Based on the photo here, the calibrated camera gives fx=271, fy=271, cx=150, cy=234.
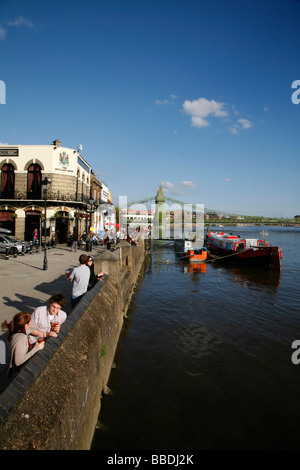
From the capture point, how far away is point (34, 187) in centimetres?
2952

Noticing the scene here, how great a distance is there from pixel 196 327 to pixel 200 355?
6.92 feet

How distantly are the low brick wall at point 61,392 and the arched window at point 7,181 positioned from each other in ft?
93.7

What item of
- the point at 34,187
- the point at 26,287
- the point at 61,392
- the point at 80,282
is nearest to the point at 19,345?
the point at 61,392

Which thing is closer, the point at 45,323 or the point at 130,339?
the point at 45,323

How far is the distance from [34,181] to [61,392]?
29830mm

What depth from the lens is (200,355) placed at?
7.44 meters

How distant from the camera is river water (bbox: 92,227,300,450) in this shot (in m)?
4.58

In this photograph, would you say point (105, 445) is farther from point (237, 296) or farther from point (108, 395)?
point (237, 296)

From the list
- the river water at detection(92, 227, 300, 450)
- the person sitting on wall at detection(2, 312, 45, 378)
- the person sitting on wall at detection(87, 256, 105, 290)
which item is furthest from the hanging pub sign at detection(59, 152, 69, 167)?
the person sitting on wall at detection(2, 312, 45, 378)

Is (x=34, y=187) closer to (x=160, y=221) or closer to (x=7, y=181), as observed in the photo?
(x=7, y=181)
